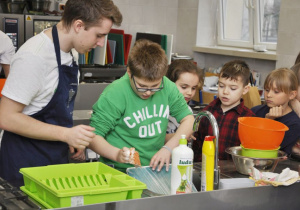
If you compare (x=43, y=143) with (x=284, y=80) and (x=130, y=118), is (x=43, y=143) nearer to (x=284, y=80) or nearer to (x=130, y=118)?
(x=130, y=118)

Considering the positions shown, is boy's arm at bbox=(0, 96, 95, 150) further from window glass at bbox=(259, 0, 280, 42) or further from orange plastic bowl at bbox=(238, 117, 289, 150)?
window glass at bbox=(259, 0, 280, 42)

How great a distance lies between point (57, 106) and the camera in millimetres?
2020

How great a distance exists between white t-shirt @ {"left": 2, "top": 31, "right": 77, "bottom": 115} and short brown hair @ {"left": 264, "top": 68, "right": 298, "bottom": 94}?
4.18 feet

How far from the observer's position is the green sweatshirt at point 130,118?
2.14 meters

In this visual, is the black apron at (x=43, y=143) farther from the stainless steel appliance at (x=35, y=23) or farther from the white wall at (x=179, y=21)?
the white wall at (x=179, y=21)

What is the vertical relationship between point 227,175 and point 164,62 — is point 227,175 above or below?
below

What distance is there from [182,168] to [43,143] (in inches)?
25.5

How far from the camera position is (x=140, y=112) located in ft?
7.22

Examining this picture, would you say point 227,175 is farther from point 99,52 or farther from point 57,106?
point 99,52

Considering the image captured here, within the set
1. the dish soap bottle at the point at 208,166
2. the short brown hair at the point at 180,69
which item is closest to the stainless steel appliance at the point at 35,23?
the short brown hair at the point at 180,69

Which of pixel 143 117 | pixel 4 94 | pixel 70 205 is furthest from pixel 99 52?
pixel 70 205

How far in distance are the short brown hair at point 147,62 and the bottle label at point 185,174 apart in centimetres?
46

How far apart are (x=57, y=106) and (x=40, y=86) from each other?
16cm

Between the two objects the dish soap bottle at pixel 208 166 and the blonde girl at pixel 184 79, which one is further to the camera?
the blonde girl at pixel 184 79
